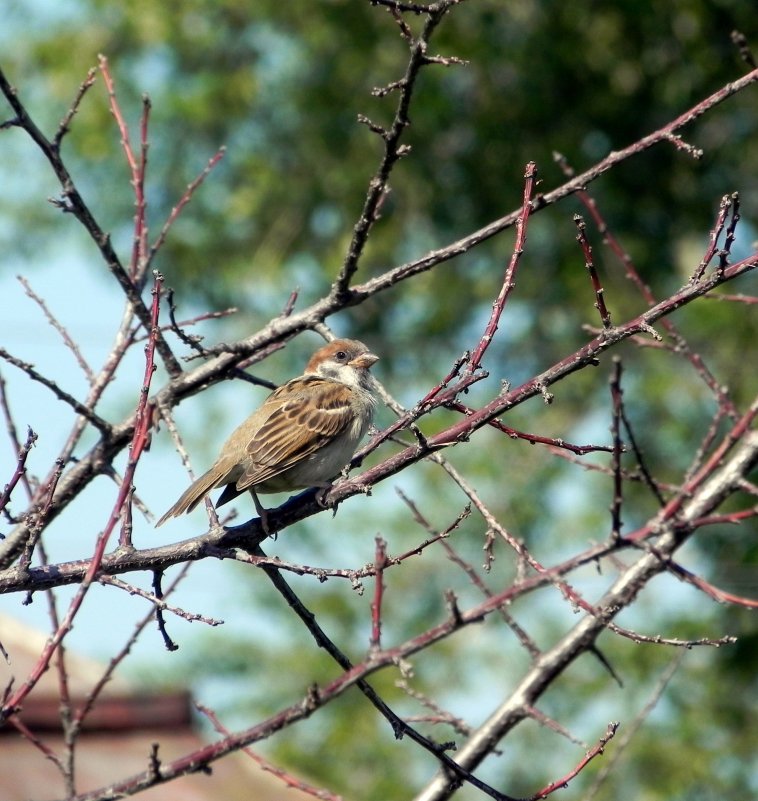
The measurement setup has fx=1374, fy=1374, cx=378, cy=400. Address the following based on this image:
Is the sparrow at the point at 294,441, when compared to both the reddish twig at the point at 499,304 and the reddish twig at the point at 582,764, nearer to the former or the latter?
the reddish twig at the point at 499,304

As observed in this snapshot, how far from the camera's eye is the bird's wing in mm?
5238

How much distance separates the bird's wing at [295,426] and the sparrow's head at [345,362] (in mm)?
217

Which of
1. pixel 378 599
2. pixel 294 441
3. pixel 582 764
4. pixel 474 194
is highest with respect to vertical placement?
pixel 474 194

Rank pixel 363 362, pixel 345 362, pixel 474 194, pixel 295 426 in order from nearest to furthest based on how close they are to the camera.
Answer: pixel 295 426 < pixel 363 362 < pixel 345 362 < pixel 474 194

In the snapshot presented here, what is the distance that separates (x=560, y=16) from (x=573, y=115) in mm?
920

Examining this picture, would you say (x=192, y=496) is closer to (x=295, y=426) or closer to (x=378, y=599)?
(x=295, y=426)

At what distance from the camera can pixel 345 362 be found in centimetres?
646

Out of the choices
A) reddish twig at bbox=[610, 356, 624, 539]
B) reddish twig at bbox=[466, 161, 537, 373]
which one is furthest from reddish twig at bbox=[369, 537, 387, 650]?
reddish twig at bbox=[466, 161, 537, 373]

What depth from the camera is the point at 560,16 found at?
41.4ft

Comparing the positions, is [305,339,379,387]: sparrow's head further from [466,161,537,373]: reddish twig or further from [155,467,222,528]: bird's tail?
[466,161,537,373]: reddish twig

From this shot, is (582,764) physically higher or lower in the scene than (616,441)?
lower

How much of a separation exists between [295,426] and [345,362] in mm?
1017

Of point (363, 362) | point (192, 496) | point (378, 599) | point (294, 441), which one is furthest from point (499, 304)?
point (363, 362)

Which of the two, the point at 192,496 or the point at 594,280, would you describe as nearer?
the point at 594,280
